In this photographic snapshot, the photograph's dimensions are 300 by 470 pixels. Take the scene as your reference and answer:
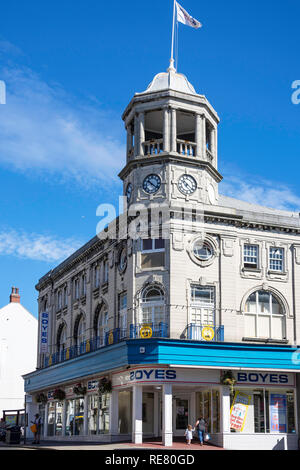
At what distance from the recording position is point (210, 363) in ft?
117

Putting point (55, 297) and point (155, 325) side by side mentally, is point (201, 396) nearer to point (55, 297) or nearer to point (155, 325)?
point (155, 325)

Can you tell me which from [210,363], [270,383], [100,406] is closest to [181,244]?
[210,363]

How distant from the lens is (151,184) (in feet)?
130

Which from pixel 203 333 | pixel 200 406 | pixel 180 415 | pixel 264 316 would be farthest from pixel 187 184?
pixel 180 415

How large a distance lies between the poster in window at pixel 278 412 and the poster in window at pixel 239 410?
5.14ft

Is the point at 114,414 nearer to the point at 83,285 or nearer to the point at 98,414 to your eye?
the point at 98,414

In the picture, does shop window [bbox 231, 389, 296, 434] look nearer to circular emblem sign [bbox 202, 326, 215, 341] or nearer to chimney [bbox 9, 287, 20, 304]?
circular emblem sign [bbox 202, 326, 215, 341]

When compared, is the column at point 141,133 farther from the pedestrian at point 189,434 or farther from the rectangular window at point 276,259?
the pedestrian at point 189,434

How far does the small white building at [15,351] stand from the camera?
7356cm

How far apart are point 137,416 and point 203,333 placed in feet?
18.8

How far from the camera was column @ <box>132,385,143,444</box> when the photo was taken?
3500 cm

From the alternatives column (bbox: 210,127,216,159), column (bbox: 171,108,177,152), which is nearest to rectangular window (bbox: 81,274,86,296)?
column (bbox: 210,127,216,159)

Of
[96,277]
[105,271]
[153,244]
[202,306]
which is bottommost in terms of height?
[202,306]

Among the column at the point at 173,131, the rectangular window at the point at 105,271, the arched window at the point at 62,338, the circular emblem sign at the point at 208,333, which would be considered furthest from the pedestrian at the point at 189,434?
the arched window at the point at 62,338
